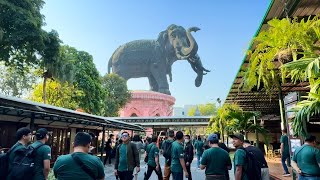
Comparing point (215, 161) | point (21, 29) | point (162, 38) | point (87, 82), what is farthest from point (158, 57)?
point (215, 161)

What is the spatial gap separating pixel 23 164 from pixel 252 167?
3.68 m

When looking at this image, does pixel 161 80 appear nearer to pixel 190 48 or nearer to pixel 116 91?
pixel 190 48

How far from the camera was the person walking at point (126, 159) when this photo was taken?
6.21 meters

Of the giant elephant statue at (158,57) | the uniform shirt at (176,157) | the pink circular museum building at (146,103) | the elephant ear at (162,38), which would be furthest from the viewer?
the elephant ear at (162,38)

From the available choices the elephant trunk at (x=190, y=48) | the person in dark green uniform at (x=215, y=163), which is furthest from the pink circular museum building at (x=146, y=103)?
the person in dark green uniform at (x=215, y=163)

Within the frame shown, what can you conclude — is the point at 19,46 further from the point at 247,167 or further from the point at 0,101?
the point at 247,167

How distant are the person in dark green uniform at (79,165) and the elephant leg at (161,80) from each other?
51705mm

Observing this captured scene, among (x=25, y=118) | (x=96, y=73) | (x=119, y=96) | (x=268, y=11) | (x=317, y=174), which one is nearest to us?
(x=317, y=174)

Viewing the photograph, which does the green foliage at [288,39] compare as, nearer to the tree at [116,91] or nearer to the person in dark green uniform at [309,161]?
the person in dark green uniform at [309,161]

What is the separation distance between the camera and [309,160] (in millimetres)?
4852

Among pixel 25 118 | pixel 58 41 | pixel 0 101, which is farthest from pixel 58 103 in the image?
pixel 0 101

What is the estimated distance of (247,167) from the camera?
16.0 feet

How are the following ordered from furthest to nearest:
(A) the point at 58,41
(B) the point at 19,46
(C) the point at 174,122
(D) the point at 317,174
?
(C) the point at 174,122 → (A) the point at 58,41 → (B) the point at 19,46 → (D) the point at 317,174

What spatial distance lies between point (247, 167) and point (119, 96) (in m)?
40.2
